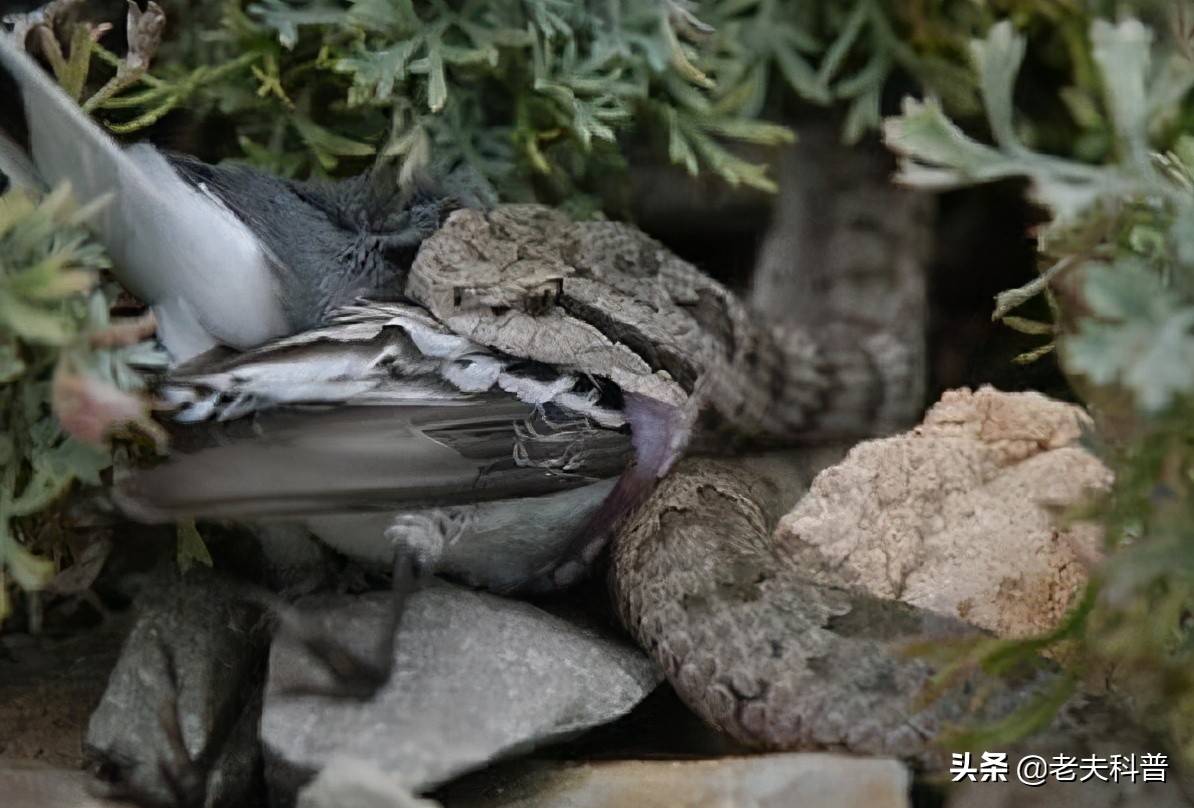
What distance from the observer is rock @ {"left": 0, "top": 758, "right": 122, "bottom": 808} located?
1.07m

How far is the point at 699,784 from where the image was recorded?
0.99 meters

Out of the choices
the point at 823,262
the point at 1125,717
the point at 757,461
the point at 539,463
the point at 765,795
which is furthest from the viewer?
the point at 823,262

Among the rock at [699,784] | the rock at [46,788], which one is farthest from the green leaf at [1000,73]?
the rock at [46,788]

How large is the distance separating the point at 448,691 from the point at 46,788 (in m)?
0.39

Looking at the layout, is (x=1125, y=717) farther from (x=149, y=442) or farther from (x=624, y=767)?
(x=149, y=442)

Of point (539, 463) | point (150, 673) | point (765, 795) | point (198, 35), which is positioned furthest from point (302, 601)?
point (198, 35)

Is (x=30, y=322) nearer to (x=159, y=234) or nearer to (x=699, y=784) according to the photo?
(x=159, y=234)

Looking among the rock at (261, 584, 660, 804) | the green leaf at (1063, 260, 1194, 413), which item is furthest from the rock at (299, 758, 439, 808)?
the green leaf at (1063, 260, 1194, 413)

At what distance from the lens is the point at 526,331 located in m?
A: 1.20

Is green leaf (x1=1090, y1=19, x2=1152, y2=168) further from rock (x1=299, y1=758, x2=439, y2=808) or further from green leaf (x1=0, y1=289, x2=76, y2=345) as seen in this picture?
green leaf (x1=0, y1=289, x2=76, y2=345)

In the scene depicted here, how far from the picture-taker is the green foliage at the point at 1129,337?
0.84 metres

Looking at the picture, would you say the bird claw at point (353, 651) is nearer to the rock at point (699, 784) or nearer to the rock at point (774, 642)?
the rock at point (699, 784)

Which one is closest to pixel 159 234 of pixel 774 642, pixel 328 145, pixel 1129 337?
pixel 328 145

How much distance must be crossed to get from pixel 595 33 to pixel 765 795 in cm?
95
